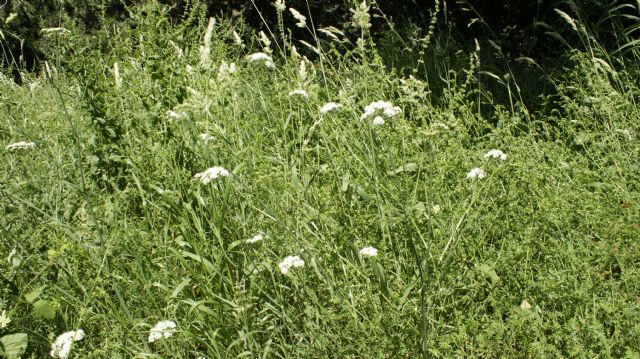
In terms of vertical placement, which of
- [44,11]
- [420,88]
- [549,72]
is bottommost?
[44,11]

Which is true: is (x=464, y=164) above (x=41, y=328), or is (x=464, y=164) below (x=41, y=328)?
above

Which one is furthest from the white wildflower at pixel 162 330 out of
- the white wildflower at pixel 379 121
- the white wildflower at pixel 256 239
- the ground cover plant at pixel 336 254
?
the white wildflower at pixel 379 121

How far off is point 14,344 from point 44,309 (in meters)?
0.15

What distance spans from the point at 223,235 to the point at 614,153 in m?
1.65

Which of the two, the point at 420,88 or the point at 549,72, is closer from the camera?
the point at 420,88

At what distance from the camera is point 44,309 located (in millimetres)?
2281

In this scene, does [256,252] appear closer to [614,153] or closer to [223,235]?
[223,235]

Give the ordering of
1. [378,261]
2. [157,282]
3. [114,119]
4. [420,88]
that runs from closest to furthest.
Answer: [378,261]
[157,282]
[420,88]
[114,119]

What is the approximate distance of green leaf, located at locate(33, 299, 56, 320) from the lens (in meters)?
2.28

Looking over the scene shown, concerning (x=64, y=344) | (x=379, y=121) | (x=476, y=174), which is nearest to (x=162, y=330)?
(x=64, y=344)

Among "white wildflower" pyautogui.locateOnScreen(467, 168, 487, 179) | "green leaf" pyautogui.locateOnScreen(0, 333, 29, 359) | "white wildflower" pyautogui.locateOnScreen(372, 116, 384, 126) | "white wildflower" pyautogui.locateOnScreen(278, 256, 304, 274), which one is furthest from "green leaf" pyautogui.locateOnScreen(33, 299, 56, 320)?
"white wildflower" pyautogui.locateOnScreen(467, 168, 487, 179)

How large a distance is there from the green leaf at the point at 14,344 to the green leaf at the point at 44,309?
105 mm

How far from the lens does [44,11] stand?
37.9 ft

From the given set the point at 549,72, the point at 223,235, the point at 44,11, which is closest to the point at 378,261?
the point at 223,235
